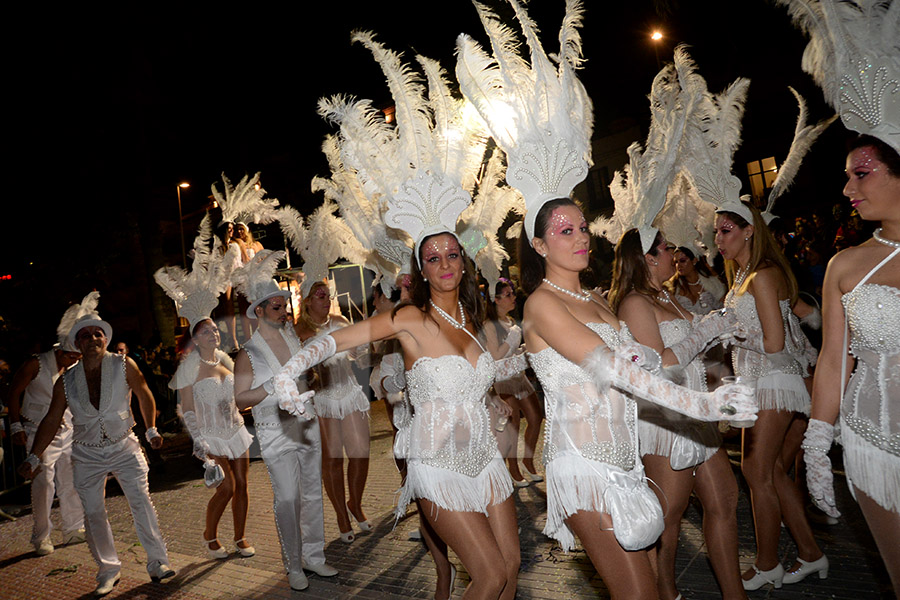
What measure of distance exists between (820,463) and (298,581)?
3791 mm

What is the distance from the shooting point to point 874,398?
7.72 feet

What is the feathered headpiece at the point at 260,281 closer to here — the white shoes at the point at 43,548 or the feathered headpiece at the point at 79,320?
the feathered headpiece at the point at 79,320

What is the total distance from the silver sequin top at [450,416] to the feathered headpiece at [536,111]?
82 centimetres

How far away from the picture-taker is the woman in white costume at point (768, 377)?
367 centimetres

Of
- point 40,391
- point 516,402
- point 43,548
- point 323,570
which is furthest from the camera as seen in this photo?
point 40,391

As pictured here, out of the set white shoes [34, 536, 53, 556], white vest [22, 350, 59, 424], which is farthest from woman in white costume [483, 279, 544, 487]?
white vest [22, 350, 59, 424]

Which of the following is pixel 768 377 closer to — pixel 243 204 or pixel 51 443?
pixel 243 204

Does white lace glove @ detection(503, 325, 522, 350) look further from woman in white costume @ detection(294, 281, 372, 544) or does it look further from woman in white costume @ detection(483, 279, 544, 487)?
woman in white costume @ detection(294, 281, 372, 544)

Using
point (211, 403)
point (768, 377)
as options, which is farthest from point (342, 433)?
point (768, 377)

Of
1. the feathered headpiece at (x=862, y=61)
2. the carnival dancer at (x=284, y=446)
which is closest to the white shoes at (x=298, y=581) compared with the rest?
the carnival dancer at (x=284, y=446)

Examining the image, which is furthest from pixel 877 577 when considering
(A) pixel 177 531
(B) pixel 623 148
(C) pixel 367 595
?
(B) pixel 623 148

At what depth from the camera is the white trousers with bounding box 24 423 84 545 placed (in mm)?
6754

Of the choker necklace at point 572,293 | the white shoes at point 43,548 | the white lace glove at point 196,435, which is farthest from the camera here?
the white shoes at point 43,548

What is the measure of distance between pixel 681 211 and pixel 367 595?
4673 millimetres
